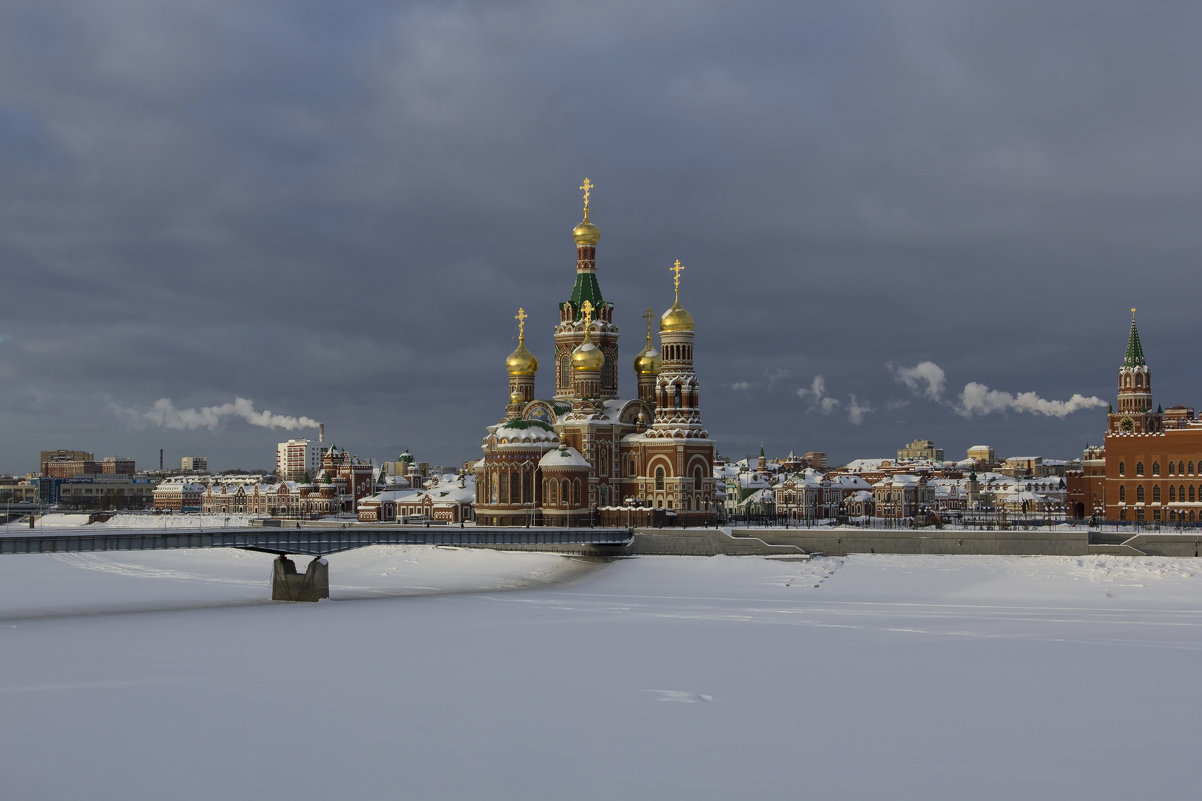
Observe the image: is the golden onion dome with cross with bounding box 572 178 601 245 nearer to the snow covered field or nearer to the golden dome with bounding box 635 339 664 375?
the golden dome with bounding box 635 339 664 375

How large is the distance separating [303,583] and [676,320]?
1144 inches

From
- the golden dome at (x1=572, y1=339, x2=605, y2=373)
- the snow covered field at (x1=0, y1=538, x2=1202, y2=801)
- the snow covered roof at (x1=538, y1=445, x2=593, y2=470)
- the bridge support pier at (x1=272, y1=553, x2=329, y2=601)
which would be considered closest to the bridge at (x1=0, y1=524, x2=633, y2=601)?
the bridge support pier at (x1=272, y1=553, x2=329, y2=601)

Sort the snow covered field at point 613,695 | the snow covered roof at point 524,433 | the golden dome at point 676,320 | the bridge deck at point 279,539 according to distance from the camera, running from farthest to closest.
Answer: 1. the golden dome at point 676,320
2. the snow covered roof at point 524,433
3. the bridge deck at point 279,539
4. the snow covered field at point 613,695

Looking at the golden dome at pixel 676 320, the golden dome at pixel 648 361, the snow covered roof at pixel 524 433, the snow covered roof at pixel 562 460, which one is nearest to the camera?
the snow covered roof at pixel 562 460

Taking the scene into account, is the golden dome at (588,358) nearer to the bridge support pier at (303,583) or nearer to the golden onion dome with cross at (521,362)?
the golden onion dome with cross at (521,362)

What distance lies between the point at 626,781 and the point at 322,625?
1952cm

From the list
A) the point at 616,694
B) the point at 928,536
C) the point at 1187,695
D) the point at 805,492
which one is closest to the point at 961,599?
the point at 928,536

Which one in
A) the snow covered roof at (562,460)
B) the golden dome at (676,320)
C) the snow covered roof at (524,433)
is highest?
the golden dome at (676,320)

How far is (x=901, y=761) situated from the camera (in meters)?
20.0

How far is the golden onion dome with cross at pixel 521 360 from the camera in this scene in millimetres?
74625

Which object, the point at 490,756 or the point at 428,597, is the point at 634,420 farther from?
the point at 490,756

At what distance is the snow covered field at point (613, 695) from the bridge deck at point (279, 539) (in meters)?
2.47

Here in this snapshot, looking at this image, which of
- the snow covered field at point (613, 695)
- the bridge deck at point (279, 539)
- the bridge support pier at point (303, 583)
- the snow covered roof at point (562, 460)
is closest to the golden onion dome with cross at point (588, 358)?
the snow covered roof at point (562, 460)

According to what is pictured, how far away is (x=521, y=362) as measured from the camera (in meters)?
74.7
